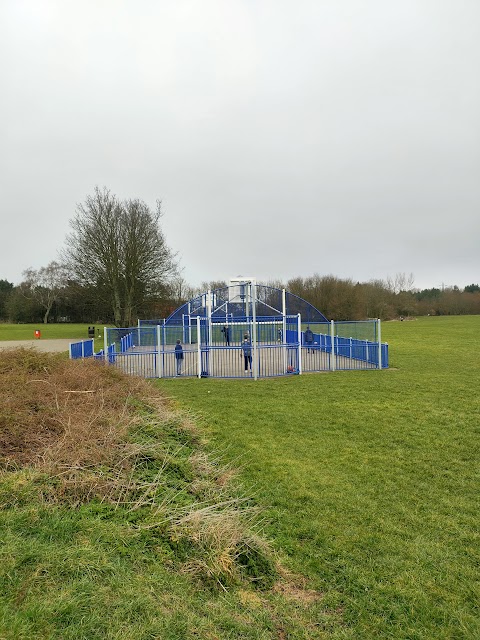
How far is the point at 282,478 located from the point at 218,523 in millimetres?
2106

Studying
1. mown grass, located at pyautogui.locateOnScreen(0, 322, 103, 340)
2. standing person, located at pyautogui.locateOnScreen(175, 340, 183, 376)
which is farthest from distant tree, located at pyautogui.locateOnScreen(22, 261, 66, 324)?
standing person, located at pyautogui.locateOnScreen(175, 340, 183, 376)

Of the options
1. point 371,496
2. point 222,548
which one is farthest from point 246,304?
point 222,548

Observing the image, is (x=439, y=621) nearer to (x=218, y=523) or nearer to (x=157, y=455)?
(x=218, y=523)

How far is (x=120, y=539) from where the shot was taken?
3.57 m

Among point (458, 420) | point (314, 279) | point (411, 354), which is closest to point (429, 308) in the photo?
point (314, 279)

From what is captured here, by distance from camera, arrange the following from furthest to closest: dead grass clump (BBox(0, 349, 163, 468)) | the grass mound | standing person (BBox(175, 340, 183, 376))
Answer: standing person (BBox(175, 340, 183, 376)) → dead grass clump (BBox(0, 349, 163, 468)) → the grass mound

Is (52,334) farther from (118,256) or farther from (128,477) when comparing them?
(128,477)

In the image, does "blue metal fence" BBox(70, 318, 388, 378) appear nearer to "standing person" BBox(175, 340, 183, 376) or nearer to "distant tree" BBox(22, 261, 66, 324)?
"standing person" BBox(175, 340, 183, 376)

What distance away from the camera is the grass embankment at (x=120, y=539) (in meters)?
2.69

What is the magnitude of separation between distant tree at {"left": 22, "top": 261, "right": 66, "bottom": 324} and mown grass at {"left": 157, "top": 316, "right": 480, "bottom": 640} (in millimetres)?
64297

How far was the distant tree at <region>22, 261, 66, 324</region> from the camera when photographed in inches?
2721

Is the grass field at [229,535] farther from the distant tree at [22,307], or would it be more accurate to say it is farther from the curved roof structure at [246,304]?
the distant tree at [22,307]

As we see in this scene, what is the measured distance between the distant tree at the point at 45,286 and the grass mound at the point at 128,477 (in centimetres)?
6653

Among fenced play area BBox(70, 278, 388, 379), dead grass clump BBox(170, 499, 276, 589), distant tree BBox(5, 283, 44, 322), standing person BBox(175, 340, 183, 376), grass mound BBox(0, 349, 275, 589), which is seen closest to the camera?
dead grass clump BBox(170, 499, 276, 589)
